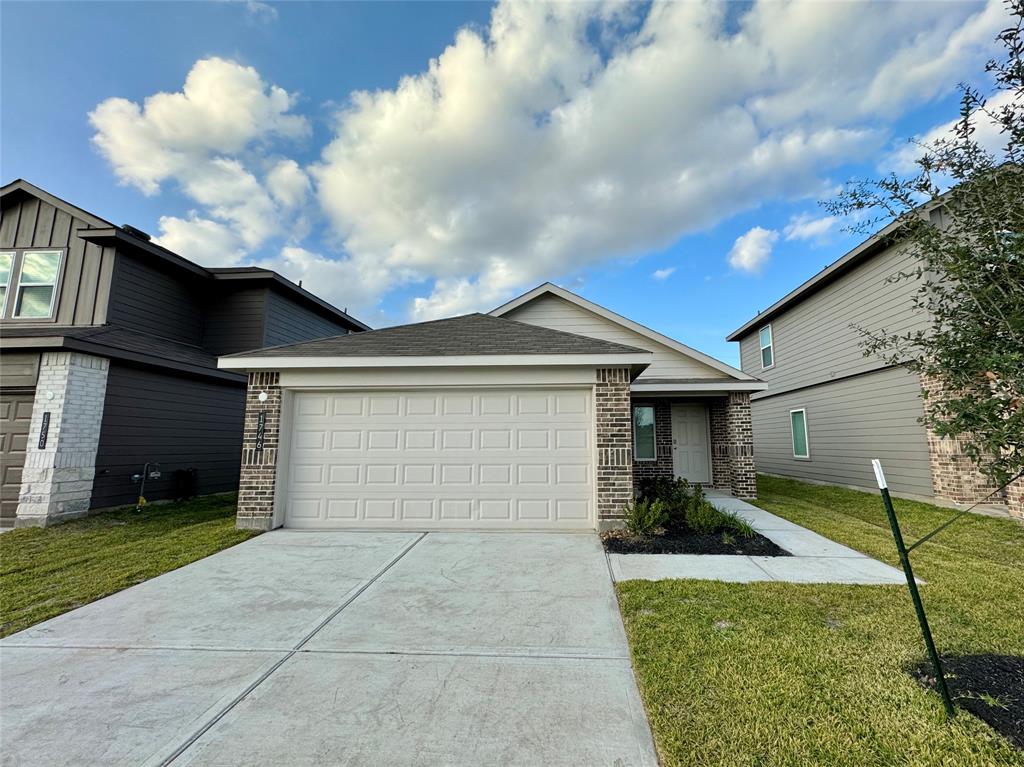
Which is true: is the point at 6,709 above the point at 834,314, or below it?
below

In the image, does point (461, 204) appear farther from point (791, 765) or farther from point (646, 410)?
point (791, 765)

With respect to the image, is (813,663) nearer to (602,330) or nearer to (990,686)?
(990,686)

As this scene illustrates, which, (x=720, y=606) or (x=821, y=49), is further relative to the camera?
(x=821, y=49)

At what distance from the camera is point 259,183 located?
496 inches

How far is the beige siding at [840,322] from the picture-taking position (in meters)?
9.87

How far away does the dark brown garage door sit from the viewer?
7.46 meters

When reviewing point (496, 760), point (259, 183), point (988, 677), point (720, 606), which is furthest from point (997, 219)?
point (259, 183)

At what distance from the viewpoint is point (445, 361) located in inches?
276

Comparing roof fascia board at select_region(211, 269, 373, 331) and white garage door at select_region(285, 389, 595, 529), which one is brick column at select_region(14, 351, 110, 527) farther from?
roof fascia board at select_region(211, 269, 373, 331)

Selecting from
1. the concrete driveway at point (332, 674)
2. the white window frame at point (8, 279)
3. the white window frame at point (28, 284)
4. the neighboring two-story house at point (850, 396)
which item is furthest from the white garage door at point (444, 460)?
the white window frame at point (8, 279)

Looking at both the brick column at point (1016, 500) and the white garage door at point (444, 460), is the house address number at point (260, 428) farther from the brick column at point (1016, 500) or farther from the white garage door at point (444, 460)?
the brick column at point (1016, 500)

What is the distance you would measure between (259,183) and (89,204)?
3820 millimetres

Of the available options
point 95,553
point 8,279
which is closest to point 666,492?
point 95,553

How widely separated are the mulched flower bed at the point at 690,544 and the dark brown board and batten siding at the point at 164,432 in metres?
9.15
